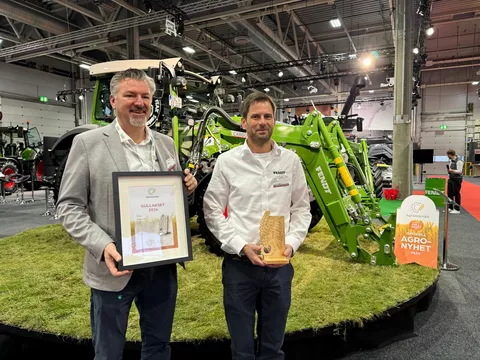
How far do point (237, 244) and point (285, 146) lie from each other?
2.47 metres

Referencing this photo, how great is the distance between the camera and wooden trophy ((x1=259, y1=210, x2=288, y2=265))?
5.41ft

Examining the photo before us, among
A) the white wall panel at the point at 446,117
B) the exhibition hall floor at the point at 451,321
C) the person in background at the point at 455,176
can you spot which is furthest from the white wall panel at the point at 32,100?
the white wall panel at the point at 446,117

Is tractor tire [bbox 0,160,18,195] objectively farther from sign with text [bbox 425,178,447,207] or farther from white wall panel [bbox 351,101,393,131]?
white wall panel [bbox 351,101,393,131]

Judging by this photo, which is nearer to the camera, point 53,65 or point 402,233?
point 402,233

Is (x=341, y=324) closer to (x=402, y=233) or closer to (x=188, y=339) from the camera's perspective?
(x=188, y=339)

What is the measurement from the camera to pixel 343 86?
74.0 ft

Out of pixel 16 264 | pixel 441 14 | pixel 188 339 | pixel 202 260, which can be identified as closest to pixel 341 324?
pixel 188 339

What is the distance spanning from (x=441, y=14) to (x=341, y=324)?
44.2 ft

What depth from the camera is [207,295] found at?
3086mm

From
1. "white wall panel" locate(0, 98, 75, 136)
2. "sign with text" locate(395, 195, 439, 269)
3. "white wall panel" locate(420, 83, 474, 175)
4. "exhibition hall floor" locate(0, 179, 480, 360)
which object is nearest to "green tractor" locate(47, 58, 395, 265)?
"sign with text" locate(395, 195, 439, 269)

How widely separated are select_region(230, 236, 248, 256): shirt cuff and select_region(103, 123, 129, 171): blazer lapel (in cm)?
61

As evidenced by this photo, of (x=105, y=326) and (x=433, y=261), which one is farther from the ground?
(x=105, y=326)

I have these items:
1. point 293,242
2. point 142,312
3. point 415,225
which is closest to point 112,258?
point 142,312

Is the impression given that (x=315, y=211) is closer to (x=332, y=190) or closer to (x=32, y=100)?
(x=332, y=190)
